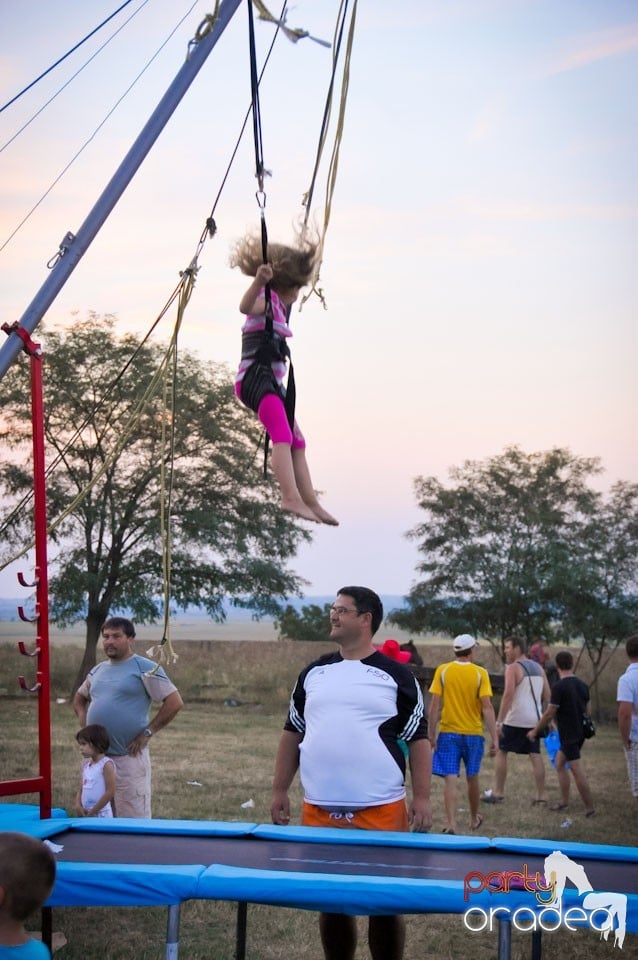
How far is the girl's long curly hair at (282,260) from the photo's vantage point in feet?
15.4

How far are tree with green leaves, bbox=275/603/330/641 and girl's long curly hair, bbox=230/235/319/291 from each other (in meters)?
21.9

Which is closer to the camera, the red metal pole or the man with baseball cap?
the red metal pole

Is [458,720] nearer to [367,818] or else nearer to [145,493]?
[367,818]

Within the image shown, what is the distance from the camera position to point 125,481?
76.9ft

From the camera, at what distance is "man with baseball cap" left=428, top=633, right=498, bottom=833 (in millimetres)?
8008

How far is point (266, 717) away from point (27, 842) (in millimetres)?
17982

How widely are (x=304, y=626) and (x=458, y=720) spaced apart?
1893 centimetres

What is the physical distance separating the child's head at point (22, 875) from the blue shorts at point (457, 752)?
5.82 metres

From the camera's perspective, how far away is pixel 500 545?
24.8m

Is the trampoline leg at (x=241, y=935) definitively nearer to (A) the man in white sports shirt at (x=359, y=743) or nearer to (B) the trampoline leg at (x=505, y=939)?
(A) the man in white sports shirt at (x=359, y=743)

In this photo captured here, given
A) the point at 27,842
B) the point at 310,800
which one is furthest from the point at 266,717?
the point at 27,842

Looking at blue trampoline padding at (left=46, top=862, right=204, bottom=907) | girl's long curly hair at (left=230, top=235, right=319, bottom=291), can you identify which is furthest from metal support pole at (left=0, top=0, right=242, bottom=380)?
blue trampoline padding at (left=46, top=862, right=204, bottom=907)

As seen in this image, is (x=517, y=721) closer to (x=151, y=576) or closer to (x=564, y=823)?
(x=564, y=823)

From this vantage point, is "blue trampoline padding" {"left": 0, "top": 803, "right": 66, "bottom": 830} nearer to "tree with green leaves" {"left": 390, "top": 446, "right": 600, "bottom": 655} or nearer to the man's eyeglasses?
the man's eyeglasses
